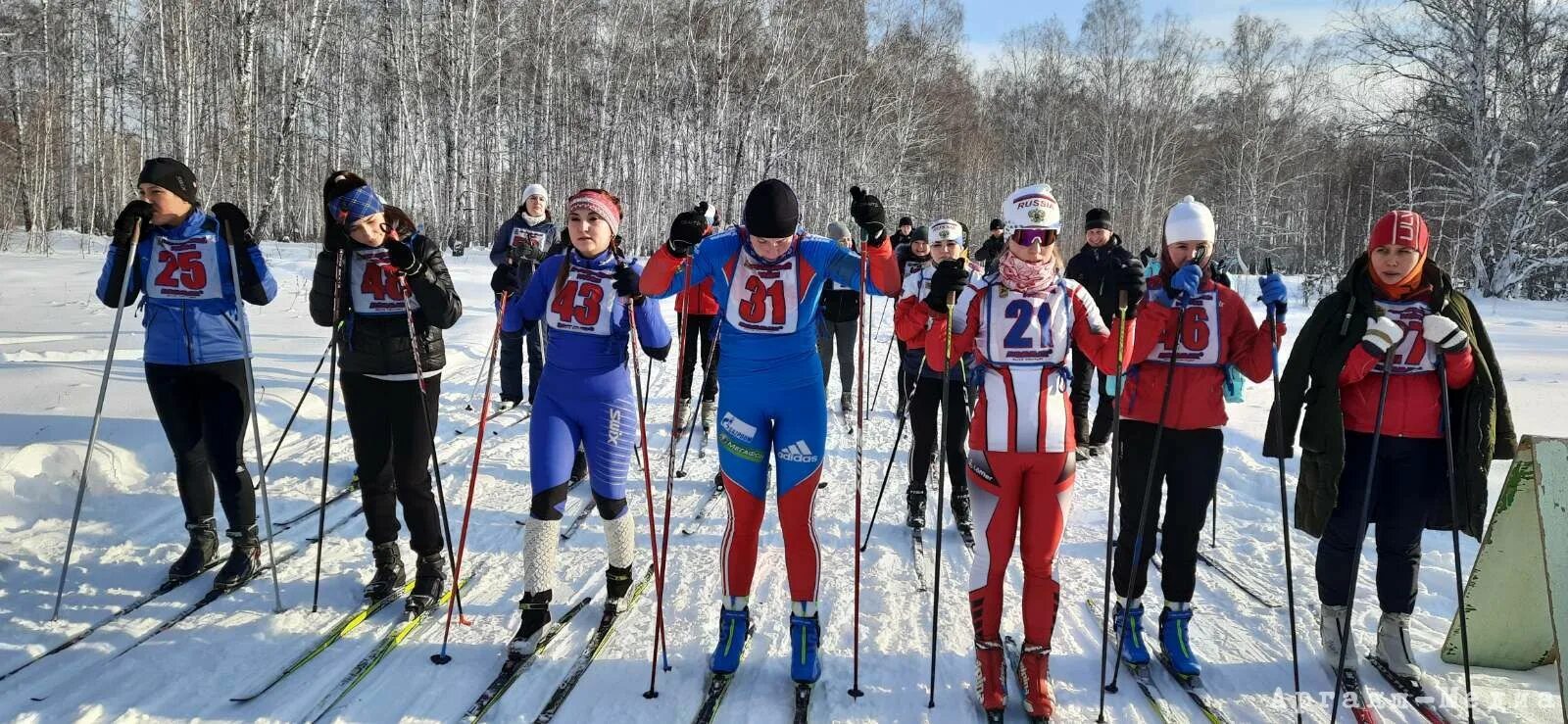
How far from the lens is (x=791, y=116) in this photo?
2419cm

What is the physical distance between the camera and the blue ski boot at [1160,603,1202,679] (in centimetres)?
323

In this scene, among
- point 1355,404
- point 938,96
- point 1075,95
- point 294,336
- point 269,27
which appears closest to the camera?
point 1355,404

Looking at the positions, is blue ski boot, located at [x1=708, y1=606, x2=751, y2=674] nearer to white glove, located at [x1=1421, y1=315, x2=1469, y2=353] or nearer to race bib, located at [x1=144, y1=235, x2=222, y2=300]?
white glove, located at [x1=1421, y1=315, x2=1469, y2=353]

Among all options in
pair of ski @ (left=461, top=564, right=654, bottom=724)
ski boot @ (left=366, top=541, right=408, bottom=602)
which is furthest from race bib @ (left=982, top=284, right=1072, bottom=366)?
ski boot @ (left=366, top=541, right=408, bottom=602)

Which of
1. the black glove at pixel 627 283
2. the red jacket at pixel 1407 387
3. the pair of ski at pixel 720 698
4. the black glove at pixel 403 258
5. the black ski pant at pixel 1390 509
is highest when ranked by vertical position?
the black glove at pixel 403 258

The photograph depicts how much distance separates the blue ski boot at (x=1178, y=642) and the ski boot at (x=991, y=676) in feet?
2.70

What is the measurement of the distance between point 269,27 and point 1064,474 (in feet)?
87.8

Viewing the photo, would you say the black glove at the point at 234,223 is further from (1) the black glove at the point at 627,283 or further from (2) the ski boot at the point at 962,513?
(2) the ski boot at the point at 962,513

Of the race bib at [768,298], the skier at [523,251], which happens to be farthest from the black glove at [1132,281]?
the skier at [523,251]

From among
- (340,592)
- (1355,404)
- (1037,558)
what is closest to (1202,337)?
(1355,404)

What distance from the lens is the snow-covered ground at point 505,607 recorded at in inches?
117

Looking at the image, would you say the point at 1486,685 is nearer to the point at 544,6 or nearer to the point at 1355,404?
the point at 1355,404

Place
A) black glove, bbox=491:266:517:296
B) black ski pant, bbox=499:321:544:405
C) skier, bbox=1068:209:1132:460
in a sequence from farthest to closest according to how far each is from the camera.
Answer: black ski pant, bbox=499:321:544:405 < skier, bbox=1068:209:1132:460 < black glove, bbox=491:266:517:296

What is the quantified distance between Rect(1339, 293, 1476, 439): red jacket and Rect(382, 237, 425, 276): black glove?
400 centimetres
